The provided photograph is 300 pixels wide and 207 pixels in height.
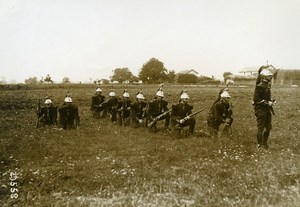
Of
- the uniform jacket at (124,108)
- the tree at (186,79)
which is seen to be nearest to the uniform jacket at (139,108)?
the uniform jacket at (124,108)

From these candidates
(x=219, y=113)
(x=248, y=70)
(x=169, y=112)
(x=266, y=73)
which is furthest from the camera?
(x=248, y=70)

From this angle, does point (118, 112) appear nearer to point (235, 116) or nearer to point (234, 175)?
point (235, 116)

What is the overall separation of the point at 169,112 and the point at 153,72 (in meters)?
58.7

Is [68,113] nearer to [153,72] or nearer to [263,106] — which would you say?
[263,106]

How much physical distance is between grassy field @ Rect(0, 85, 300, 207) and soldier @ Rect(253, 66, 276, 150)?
19.3 inches

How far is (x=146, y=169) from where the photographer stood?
1063 centimetres

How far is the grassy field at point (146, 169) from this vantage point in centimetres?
842

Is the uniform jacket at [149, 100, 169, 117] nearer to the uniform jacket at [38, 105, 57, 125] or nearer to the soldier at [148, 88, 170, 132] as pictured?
the soldier at [148, 88, 170, 132]

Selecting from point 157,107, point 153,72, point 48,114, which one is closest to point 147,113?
point 157,107

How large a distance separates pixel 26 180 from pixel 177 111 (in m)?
8.26

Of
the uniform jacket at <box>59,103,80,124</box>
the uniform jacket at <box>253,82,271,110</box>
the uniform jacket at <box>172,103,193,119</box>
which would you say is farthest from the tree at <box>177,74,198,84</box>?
the uniform jacket at <box>253,82,271,110</box>

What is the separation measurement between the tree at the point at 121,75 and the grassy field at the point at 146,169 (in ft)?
259

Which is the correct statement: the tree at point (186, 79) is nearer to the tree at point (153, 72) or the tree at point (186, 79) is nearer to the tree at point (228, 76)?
the tree at point (153, 72)

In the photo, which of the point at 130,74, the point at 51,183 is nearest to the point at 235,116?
the point at 51,183
